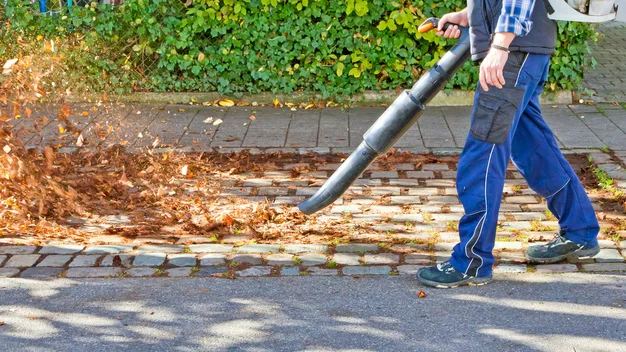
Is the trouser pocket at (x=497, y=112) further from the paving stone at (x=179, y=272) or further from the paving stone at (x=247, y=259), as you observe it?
→ the paving stone at (x=179, y=272)

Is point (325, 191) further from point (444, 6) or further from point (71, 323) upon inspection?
point (444, 6)

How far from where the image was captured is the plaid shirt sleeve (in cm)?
399

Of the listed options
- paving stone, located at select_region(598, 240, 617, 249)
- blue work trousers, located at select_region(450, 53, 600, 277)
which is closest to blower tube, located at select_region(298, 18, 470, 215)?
blue work trousers, located at select_region(450, 53, 600, 277)

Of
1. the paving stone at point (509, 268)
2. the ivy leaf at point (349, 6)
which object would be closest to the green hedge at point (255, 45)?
the ivy leaf at point (349, 6)

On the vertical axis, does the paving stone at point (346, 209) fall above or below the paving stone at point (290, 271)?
above

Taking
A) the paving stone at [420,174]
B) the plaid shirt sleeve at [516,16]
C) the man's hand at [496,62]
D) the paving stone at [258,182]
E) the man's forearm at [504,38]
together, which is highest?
the plaid shirt sleeve at [516,16]

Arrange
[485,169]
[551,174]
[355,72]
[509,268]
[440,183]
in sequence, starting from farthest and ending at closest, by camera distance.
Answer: [355,72] < [440,183] < [509,268] < [551,174] < [485,169]

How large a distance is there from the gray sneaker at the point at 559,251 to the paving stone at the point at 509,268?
0.29 feet

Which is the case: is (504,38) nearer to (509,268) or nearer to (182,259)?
(509,268)

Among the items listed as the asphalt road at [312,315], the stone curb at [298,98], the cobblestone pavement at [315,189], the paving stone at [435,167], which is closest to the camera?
the asphalt road at [312,315]

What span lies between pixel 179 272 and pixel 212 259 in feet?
0.79

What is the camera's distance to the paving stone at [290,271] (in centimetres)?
473

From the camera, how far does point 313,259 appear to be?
4938 millimetres

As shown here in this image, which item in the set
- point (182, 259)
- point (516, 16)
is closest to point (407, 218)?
point (182, 259)
